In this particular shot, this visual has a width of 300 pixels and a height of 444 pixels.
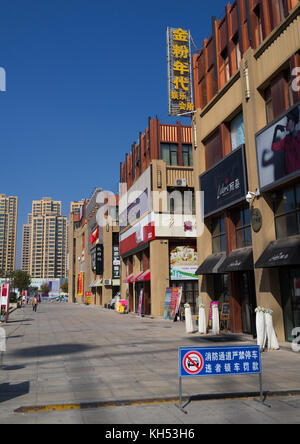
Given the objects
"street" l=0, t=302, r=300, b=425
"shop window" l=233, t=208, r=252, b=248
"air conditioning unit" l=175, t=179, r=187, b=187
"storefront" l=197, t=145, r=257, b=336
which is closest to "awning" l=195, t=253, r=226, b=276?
"storefront" l=197, t=145, r=257, b=336

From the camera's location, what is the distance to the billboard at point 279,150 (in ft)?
48.5

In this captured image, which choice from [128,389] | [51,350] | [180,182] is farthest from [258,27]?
[180,182]

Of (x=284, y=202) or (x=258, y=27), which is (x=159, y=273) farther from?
(x=258, y=27)

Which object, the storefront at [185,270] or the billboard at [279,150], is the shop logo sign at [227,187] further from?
the storefront at [185,270]

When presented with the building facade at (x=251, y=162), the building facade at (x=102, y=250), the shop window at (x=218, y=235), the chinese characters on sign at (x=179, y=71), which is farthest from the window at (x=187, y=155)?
the building facade at (x=102, y=250)

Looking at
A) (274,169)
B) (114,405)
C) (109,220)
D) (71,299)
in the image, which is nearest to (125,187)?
(109,220)

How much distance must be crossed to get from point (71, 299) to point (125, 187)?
6784 cm

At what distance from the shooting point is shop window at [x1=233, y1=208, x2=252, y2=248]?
19375 millimetres

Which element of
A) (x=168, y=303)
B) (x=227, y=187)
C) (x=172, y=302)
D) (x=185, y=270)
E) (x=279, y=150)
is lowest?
(x=168, y=303)

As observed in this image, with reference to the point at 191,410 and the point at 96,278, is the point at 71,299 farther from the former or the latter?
the point at 191,410

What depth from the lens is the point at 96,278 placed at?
7331 centimetres

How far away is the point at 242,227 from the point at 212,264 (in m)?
3.16

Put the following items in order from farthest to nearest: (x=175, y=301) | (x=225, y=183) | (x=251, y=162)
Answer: (x=175, y=301) → (x=225, y=183) → (x=251, y=162)

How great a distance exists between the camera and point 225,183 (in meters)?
20.9
